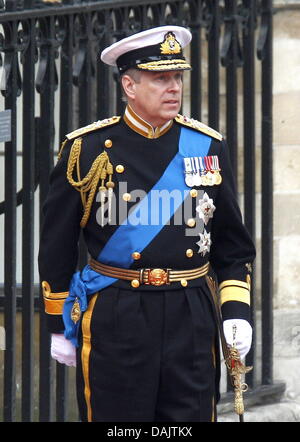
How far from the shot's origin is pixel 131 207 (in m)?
5.12

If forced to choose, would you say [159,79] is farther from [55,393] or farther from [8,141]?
[55,393]

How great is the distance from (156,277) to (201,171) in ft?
1.40

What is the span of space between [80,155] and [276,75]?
2581 mm

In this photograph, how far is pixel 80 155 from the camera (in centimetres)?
520

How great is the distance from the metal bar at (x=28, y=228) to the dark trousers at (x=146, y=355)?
54.6 inches

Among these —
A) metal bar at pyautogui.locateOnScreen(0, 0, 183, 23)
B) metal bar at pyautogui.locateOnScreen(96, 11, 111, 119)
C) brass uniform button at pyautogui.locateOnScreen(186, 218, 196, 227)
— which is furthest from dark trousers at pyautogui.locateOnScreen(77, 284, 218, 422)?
metal bar at pyautogui.locateOnScreen(96, 11, 111, 119)

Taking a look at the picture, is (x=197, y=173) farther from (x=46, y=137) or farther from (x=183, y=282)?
(x=46, y=137)

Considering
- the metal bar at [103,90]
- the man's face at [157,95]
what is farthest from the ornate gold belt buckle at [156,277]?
the metal bar at [103,90]

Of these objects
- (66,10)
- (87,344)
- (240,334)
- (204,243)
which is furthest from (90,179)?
(66,10)

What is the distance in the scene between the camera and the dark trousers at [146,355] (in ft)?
16.5

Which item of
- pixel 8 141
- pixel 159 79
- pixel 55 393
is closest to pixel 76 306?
pixel 159 79

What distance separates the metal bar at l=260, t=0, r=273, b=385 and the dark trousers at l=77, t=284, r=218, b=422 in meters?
2.39
